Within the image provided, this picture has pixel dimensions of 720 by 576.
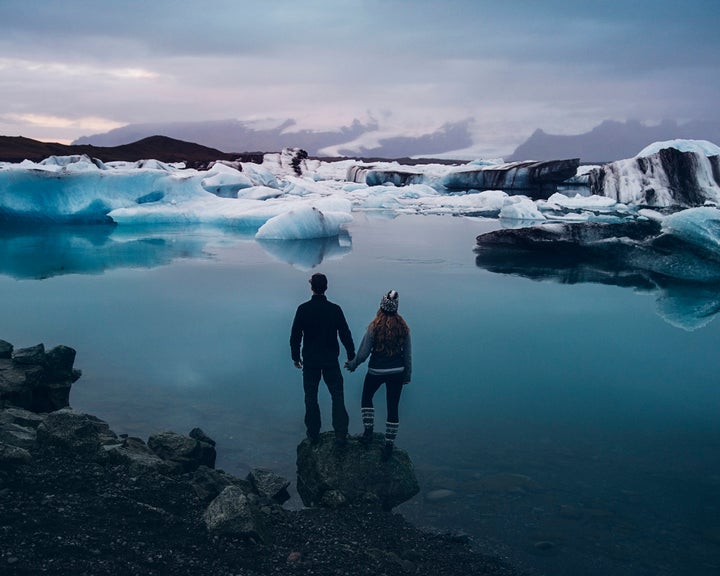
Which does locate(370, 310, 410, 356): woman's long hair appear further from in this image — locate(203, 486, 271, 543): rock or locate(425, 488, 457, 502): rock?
locate(203, 486, 271, 543): rock

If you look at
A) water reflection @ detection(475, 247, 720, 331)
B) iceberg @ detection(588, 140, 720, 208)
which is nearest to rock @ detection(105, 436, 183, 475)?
water reflection @ detection(475, 247, 720, 331)

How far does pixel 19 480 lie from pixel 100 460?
0.49m

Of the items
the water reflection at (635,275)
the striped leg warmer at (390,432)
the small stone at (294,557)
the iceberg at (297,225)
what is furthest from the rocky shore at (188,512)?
the iceberg at (297,225)

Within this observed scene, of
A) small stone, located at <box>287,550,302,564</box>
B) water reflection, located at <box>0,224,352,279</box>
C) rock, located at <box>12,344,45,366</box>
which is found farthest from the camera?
water reflection, located at <box>0,224,352,279</box>

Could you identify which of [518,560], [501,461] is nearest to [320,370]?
[501,461]

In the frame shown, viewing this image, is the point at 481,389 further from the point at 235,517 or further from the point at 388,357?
the point at 235,517

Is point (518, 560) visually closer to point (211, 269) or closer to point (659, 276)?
point (211, 269)

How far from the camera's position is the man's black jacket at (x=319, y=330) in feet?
13.6

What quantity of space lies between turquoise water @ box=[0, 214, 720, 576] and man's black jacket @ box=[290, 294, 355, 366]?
33.4 inches

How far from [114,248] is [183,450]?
13905mm

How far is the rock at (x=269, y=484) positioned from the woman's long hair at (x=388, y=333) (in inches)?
41.6

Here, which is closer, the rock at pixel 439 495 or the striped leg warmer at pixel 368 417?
the rock at pixel 439 495

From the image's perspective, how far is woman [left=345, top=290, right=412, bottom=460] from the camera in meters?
4.09

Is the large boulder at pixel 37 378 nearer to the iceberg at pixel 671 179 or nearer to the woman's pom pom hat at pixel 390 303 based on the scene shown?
the woman's pom pom hat at pixel 390 303
